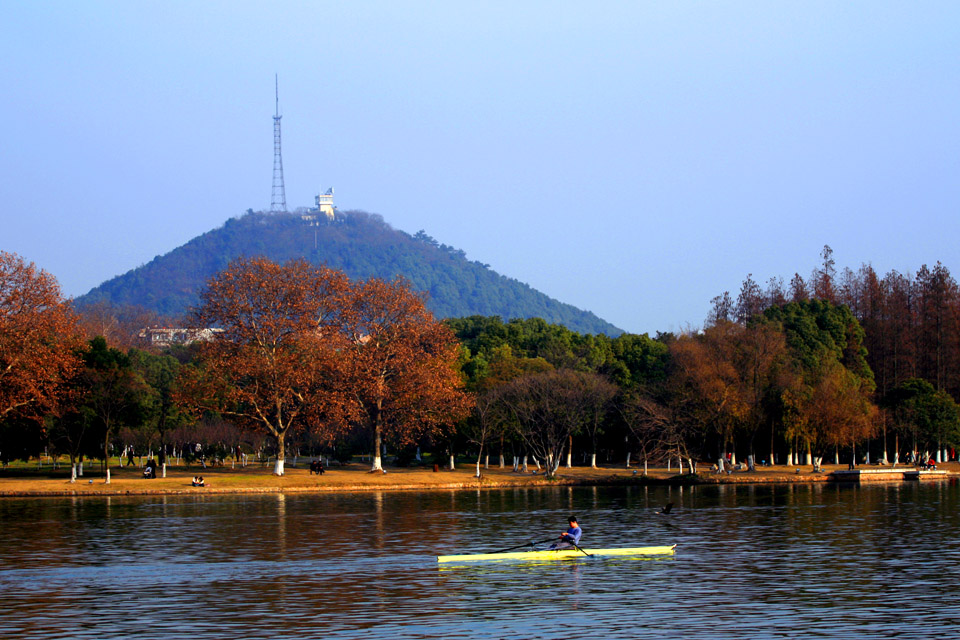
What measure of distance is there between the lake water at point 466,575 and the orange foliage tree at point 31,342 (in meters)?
13.5

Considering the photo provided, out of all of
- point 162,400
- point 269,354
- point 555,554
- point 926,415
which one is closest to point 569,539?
point 555,554

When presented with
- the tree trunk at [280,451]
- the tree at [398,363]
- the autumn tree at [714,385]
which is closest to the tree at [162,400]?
the tree trunk at [280,451]

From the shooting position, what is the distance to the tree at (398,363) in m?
82.6

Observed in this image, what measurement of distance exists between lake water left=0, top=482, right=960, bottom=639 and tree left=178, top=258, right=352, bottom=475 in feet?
64.7

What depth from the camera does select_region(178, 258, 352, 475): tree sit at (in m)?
77.9

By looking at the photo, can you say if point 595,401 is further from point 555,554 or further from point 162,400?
point 555,554

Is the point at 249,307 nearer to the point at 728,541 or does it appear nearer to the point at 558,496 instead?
the point at 558,496

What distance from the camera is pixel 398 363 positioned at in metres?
84.2

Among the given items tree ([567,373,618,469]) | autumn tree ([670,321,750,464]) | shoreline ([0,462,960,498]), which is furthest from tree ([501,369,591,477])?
autumn tree ([670,321,750,464])

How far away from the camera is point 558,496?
7119 centimetres

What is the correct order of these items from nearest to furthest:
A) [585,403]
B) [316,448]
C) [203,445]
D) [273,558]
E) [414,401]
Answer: [273,558], [414,401], [585,403], [203,445], [316,448]

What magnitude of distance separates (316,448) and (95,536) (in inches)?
2916

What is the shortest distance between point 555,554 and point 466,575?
16.0 feet

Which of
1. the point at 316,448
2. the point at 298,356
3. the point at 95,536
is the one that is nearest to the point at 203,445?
the point at 316,448
